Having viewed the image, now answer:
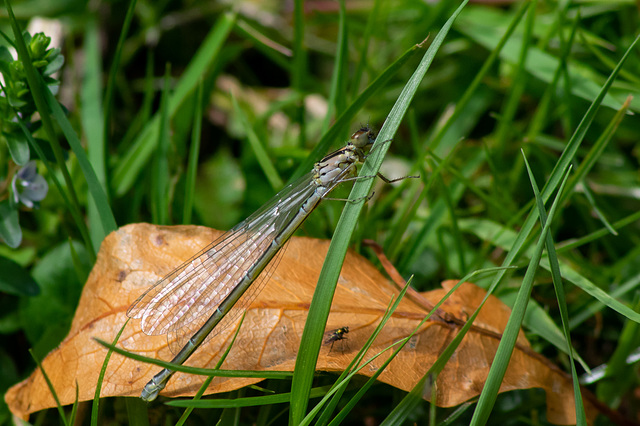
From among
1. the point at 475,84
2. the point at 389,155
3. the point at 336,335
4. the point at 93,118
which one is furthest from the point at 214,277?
the point at 389,155

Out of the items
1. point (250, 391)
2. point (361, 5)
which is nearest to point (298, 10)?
point (361, 5)

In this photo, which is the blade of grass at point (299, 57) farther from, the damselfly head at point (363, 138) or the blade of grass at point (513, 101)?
the blade of grass at point (513, 101)

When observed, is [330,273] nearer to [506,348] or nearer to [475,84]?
[506,348]

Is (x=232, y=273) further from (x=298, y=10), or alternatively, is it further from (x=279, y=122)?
(x=279, y=122)

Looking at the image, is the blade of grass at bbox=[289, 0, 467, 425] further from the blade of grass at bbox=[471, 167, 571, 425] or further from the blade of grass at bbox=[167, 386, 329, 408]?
the blade of grass at bbox=[471, 167, 571, 425]

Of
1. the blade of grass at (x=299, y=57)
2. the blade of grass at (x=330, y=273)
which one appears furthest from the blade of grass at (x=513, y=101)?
the blade of grass at (x=330, y=273)

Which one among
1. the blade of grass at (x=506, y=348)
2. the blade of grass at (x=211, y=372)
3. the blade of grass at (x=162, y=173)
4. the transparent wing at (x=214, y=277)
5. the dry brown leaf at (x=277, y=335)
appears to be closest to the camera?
the blade of grass at (x=211, y=372)
